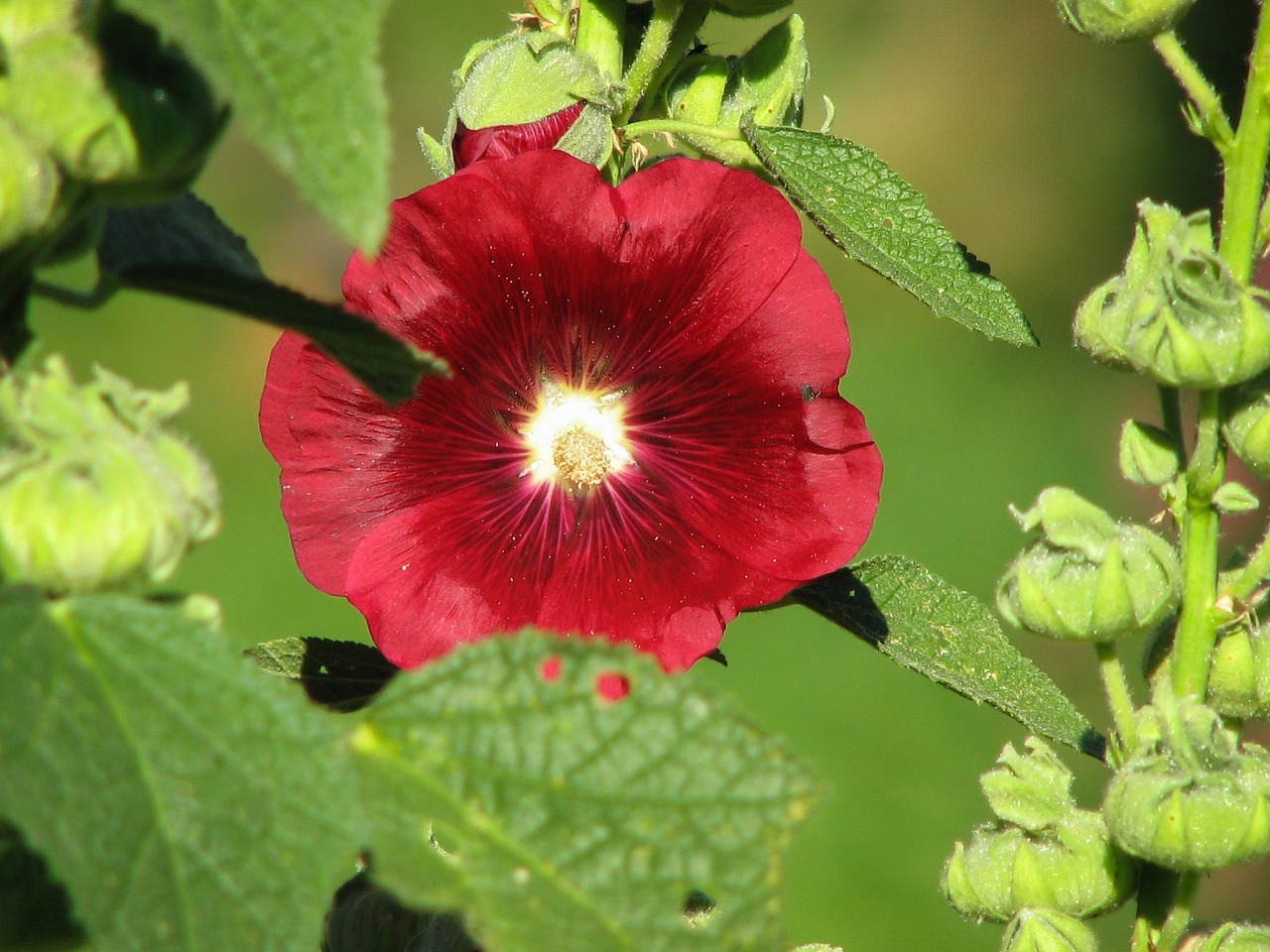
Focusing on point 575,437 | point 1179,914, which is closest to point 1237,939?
point 1179,914

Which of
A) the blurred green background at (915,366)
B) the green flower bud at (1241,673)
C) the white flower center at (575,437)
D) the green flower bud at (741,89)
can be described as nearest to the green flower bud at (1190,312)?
the green flower bud at (1241,673)

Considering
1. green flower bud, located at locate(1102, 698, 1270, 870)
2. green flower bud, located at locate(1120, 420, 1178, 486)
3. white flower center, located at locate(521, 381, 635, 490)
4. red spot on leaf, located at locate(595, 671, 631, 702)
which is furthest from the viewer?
white flower center, located at locate(521, 381, 635, 490)

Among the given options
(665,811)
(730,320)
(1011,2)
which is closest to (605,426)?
(730,320)

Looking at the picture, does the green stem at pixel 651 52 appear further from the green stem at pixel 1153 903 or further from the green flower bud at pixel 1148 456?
the green stem at pixel 1153 903

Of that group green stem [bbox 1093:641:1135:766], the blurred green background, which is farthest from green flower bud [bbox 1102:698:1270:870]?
the blurred green background

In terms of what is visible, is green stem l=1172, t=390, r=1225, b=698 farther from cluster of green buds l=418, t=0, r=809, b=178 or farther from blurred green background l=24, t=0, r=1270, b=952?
blurred green background l=24, t=0, r=1270, b=952

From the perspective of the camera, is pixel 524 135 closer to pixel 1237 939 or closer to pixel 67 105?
pixel 67 105

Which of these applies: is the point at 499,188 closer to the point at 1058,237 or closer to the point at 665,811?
the point at 665,811
